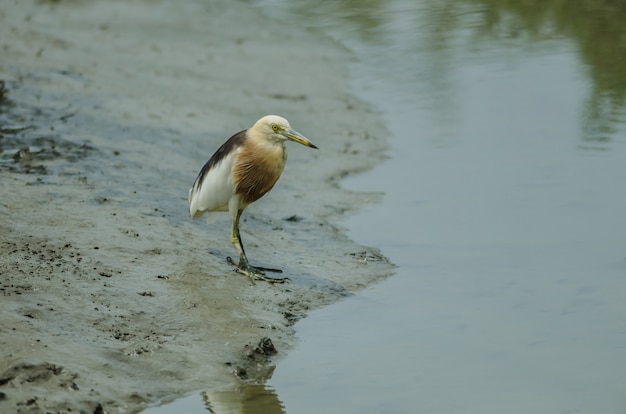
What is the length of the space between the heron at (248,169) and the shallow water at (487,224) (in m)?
0.95

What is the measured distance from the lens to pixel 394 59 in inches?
552

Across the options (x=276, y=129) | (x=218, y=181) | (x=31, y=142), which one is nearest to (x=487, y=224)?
(x=276, y=129)

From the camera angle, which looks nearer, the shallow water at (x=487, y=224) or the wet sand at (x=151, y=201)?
the wet sand at (x=151, y=201)

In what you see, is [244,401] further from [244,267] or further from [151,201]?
[151,201]

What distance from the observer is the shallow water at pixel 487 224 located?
20.8ft

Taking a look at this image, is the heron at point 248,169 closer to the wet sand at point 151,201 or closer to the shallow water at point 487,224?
the wet sand at point 151,201

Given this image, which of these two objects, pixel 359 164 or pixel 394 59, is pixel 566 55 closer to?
pixel 394 59

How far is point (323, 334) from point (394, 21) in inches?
367

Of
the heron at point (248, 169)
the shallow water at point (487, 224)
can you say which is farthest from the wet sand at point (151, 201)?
the shallow water at point (487, 224)

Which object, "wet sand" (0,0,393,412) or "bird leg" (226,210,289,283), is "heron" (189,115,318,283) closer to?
"bird leg" (226,210,289,283)

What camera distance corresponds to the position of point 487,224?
29.5ft

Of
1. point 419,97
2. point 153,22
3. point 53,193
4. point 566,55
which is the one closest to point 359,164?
point 419,97

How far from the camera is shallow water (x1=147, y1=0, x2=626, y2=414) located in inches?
250

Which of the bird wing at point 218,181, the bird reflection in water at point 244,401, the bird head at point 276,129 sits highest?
the bird head at point 276,129
